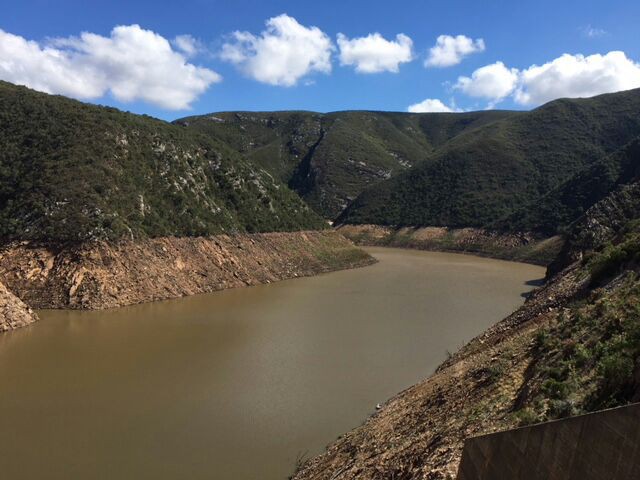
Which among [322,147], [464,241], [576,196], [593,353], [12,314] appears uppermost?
[322,147]

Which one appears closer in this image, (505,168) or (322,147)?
(505,168)

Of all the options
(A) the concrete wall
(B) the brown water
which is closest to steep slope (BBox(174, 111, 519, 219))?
(B) the brown water

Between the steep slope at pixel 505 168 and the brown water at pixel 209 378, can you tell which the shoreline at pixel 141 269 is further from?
the steep slope at pixel 505 168

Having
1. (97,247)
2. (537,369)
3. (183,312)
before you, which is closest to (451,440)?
(537,369)

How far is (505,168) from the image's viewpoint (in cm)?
11656

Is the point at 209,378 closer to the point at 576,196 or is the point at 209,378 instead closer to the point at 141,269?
the point at 141,269

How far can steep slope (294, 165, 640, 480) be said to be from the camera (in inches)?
351

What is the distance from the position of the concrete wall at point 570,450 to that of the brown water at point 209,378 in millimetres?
7755

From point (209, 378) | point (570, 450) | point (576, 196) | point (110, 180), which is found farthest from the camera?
point (576, 196)

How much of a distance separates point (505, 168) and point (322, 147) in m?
61.6

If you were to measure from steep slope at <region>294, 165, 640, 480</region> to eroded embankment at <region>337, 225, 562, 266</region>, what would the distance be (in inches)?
2360

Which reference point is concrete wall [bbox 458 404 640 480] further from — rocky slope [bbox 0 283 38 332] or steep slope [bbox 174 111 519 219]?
steep slope [bbox 174 111 519 219]

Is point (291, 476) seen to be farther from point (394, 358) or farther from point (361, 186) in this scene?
point (361, 186)

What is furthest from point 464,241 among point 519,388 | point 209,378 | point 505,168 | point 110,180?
point 519,388
